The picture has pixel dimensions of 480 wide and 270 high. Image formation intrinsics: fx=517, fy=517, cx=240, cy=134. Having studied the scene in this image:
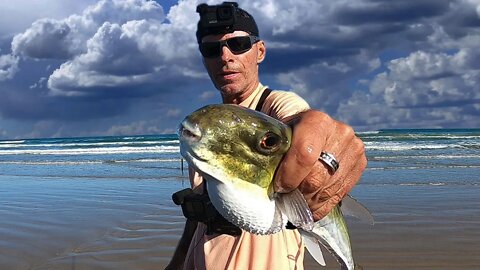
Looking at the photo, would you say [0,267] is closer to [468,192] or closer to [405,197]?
[405,197]

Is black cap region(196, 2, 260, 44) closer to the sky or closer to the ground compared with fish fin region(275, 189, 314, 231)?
closer to the sky

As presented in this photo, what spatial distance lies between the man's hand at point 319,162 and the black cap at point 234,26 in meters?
0.96

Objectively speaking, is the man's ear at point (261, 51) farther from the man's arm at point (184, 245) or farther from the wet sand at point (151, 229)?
the wet sand at point (151, 229)

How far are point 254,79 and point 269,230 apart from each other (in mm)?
1192

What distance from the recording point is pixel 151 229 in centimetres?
812

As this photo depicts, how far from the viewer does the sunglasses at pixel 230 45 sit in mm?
2480

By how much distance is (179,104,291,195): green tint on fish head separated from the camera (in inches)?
56.0

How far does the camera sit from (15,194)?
11898 mm

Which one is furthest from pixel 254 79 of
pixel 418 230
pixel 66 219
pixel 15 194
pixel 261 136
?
pixel 15 194

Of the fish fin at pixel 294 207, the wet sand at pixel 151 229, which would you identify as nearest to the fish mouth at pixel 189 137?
the fish fin at pixel 294 207

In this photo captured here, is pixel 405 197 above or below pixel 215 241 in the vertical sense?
below

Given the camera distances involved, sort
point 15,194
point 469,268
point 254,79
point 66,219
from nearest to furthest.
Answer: point 254,79, point 469,268, point 66,219, point 15,194

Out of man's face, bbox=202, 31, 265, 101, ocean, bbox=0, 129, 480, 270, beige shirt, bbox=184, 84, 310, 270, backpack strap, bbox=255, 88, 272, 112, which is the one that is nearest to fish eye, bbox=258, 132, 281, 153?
beige shirt, bbox=184, 84, 310, 270

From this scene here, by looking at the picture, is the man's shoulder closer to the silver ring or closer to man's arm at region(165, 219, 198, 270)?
the silver ring
